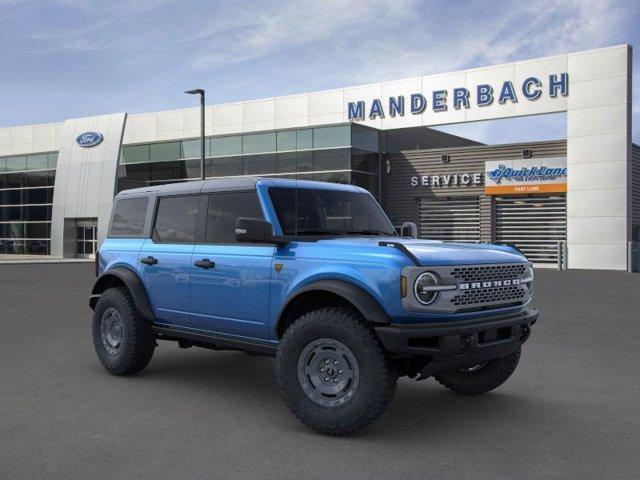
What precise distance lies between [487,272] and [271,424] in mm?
2078

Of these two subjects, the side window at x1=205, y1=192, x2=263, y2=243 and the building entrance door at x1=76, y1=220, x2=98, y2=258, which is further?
the building entrance door at x1=76, y1=220, x2=98, y2=258

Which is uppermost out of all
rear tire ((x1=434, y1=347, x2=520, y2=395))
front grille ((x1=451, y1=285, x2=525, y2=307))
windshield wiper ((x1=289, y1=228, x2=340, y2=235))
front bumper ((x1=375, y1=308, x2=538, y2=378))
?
windshield wiper ((x1=289, y1=228, x2=340, y2=235))

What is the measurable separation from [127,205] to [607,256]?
24.6 metres

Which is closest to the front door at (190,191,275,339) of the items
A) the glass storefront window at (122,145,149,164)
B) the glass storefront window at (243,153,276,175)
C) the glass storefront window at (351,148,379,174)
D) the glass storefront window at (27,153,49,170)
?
the glass storefront window at (351,148,379,174)

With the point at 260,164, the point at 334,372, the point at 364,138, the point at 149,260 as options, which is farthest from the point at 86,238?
the point at 334,372

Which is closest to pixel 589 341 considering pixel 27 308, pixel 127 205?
pixel 127 205

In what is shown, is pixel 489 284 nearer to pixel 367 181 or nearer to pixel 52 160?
pixel 367 181

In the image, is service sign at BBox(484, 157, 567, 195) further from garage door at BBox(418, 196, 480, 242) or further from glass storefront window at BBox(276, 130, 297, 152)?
Result: glass storefront window at BBox(276, 130, 297, 152)

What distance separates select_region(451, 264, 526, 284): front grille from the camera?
4962 millimetres

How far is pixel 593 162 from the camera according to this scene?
27750 millimetres

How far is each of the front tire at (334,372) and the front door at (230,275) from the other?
1.90 feet

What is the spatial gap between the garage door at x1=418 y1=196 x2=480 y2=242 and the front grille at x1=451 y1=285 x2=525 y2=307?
83.6 feet

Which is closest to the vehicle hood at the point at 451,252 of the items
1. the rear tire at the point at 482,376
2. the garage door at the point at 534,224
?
the rear tire at the point at 482,376

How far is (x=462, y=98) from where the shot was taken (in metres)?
31.0
